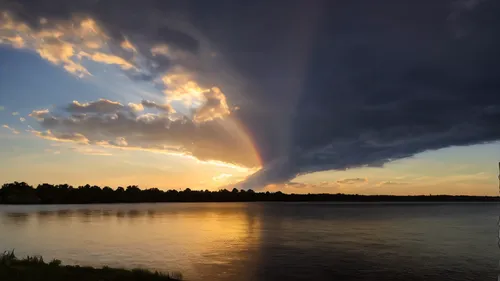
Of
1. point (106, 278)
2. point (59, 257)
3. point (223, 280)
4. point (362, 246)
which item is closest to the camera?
point (106, 278)

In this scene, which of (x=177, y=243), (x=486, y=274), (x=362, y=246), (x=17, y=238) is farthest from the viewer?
(x=17, y=238)

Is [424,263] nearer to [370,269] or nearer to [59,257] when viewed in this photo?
[370,269]

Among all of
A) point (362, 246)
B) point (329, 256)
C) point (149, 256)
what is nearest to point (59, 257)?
point (149, 256)

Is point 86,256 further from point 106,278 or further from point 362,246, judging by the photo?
point 362,246

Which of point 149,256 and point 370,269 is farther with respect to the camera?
point 149,256

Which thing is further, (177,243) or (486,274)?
(177,243)

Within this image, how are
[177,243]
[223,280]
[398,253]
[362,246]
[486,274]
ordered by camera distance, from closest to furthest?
1. [223,280]
2. [486,274]
3. [398,253]
4. [362,246]
5. [177,243]

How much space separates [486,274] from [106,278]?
121 feet

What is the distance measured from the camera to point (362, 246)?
208 feet

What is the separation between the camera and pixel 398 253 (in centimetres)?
5572

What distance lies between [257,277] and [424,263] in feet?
70.6

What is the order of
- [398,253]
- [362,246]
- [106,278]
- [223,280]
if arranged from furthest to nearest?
[362,246] < [398,253] < [223,280] < [106,278]

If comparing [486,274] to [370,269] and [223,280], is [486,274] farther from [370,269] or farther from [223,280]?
[223,280]

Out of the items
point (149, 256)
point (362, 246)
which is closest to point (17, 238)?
point (149, 256)
